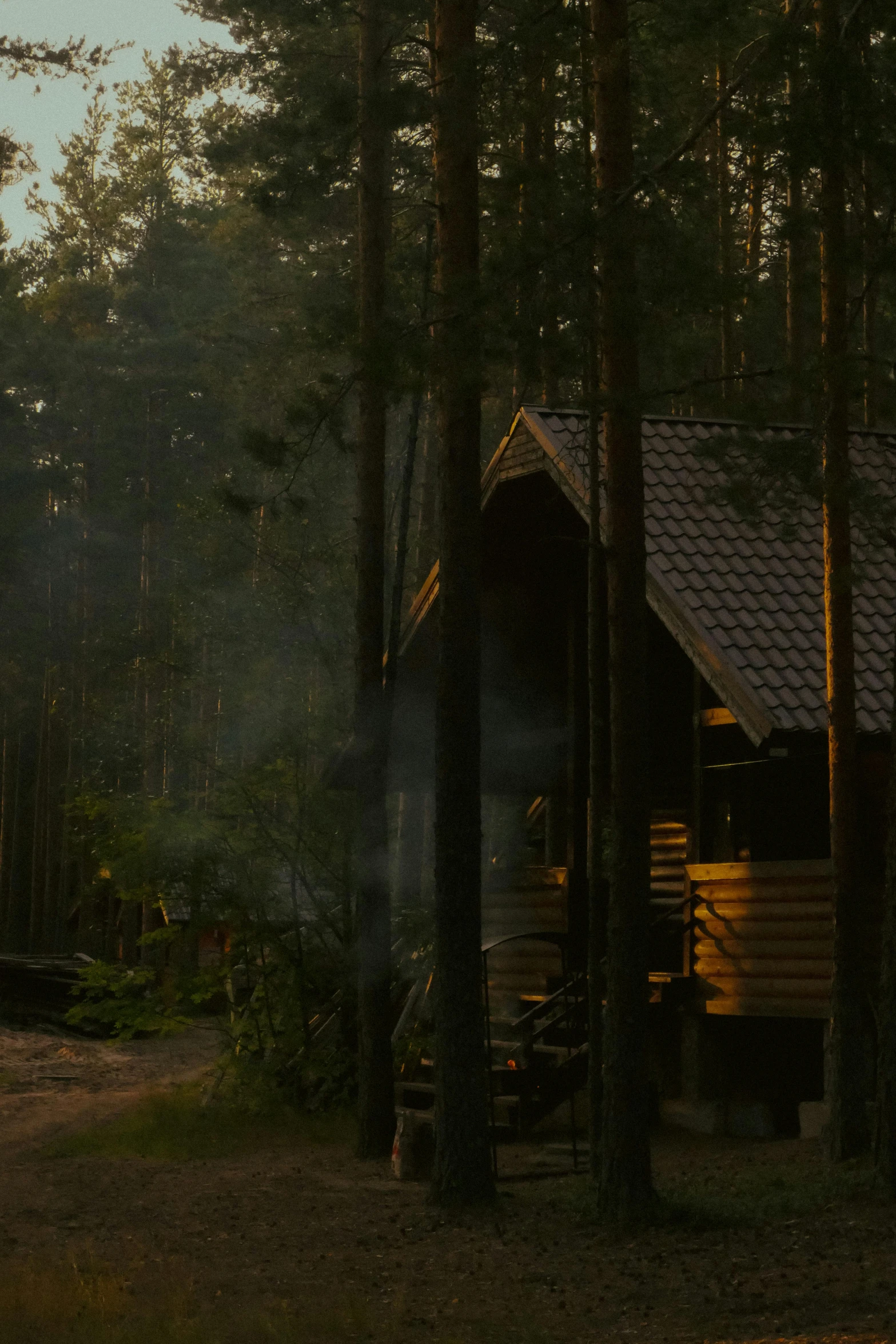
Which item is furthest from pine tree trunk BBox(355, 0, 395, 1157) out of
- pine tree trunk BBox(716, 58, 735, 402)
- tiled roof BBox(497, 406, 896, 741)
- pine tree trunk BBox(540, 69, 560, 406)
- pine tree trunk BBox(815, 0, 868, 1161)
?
→ pine tree trunk BBox(815, 0, 868, 1161)

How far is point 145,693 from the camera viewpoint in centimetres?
4359

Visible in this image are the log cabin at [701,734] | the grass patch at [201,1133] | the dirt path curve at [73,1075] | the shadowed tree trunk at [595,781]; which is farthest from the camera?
the dirt path curve at [73,1075]

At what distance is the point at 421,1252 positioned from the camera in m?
10.4

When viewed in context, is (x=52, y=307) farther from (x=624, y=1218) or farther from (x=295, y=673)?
(x=624, y=1218)

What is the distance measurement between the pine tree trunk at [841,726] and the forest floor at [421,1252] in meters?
0.64

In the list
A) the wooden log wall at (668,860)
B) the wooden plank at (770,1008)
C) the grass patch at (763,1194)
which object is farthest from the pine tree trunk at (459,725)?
the wooden log wall at (668,860)

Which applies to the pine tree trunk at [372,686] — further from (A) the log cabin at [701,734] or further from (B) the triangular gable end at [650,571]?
(B) the triangular gable end at [650,571]

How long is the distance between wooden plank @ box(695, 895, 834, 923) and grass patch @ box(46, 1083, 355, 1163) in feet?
14.1

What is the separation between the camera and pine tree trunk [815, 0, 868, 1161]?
12102 millimetres

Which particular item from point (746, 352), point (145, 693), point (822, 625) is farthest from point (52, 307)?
point (822, 625)

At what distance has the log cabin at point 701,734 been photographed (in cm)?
1387

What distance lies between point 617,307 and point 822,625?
486cm

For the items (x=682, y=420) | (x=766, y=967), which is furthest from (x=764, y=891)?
(x=682, y=420)

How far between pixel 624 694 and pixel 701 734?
497 cm
